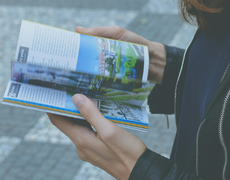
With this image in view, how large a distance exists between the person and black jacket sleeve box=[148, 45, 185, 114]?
0.39ft

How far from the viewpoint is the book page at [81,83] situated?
0.87 meters

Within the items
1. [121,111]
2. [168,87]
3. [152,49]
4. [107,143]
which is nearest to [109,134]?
[107,143]

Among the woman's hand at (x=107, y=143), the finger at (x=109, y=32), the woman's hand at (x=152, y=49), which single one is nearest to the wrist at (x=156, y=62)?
the woman's hand at (x=152, y=49)

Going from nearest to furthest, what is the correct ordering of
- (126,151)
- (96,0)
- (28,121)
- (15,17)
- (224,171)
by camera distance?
(224,171) < (126,151) < (28,121) < (15,17) < (96,0)

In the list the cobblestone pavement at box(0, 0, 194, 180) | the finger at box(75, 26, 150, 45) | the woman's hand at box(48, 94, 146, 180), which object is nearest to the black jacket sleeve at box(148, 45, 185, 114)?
the finger at box(75, 26, 150, 45)

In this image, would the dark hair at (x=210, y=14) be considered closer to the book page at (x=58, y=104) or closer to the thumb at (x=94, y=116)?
the book page at (x=58, y=104)

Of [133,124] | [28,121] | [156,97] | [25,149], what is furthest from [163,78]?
[28,121]

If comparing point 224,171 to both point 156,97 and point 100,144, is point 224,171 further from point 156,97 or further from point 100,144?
point 156,97

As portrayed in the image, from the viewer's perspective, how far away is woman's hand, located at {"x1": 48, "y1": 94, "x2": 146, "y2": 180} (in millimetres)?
868

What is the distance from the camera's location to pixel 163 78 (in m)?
1.24

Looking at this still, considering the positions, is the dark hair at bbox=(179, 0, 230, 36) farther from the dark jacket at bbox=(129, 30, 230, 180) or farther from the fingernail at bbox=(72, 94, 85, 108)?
the fingernail at bbox=(72, 94, 85, 108)

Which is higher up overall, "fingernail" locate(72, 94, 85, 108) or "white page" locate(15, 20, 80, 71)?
"white page" locate(15, 20, 80, 71)

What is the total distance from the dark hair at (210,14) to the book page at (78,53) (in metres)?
0.25

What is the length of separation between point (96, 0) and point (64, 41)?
3907 millimetres
